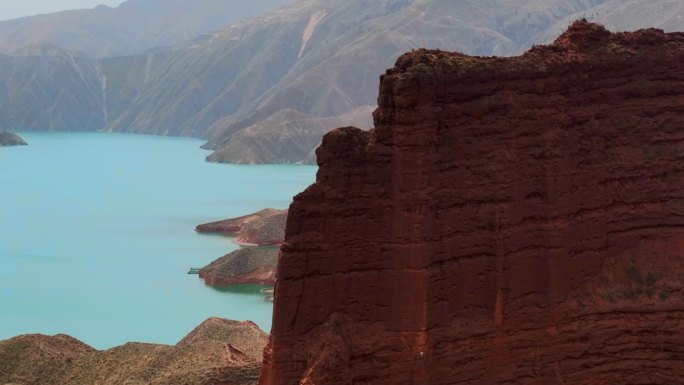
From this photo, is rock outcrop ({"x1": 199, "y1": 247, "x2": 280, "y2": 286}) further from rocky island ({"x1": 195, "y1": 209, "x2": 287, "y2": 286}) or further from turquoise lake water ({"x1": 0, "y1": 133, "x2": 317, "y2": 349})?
turquoise lake water ({"x1": 0, "y1": 133, "x2": 317, "y2": 349})

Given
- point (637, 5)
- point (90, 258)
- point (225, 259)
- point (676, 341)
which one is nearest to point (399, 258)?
point (676, 341)

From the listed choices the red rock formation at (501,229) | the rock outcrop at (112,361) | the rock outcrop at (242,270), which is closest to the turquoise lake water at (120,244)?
the rock outcrop at (242,270)

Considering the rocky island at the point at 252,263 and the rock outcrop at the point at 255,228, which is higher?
the rock outcrop at the point at 255,228

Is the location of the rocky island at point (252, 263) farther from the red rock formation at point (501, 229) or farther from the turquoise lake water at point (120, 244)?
the red rock formation at point (501, 229)

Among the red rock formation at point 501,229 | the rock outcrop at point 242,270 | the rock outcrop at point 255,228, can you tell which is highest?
the rock outcrop at point 255,228

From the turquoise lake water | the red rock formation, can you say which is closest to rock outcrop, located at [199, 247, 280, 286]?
the turquoise lake water

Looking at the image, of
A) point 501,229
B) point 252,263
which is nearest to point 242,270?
point 252,263

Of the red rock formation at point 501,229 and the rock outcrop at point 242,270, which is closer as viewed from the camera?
the red rock formation at point 501,229

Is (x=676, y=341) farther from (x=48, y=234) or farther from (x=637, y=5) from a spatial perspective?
(x=637, y=5)
